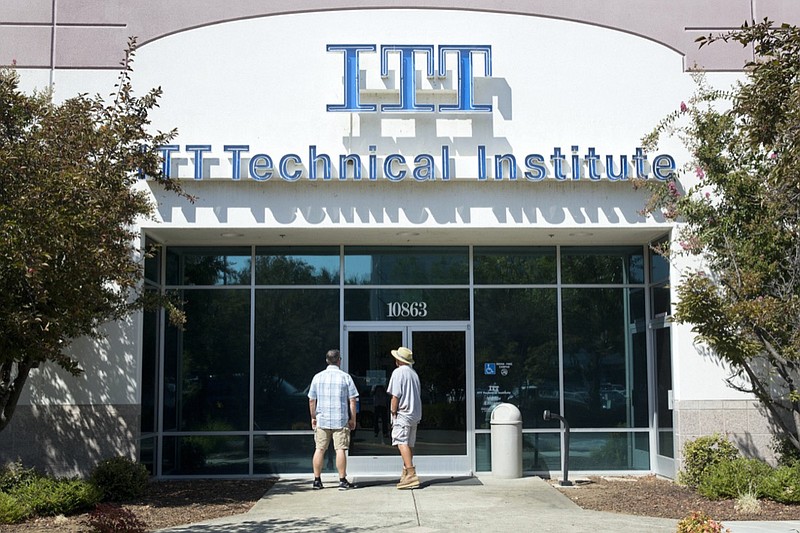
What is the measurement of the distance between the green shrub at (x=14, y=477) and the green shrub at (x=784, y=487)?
9058mm

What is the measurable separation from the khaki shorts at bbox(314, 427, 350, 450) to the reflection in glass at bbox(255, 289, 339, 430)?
193cm

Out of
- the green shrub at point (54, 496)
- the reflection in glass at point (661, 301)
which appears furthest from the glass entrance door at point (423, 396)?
the green shrub at point (54, 496)

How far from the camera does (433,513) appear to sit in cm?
1090

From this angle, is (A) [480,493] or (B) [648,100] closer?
(A) [480,493]

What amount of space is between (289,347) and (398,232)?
266 centimetres

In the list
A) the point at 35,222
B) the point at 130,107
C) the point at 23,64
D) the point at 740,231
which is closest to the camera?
the point at 35,222

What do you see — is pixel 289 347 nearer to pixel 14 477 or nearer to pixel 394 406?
pixel 394 406

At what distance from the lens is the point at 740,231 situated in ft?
41.8

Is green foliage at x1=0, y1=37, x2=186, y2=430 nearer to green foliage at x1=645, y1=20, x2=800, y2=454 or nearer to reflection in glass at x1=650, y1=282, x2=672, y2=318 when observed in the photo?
green foliage at x1=645, y1=20, x2=800, y2=454

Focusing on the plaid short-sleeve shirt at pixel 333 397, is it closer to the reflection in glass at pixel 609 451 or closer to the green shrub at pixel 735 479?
the reflection in glass at pixel 609 451

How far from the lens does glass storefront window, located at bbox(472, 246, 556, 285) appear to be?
50.5 feet

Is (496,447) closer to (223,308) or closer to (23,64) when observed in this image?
(223,308)

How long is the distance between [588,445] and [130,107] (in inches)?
341

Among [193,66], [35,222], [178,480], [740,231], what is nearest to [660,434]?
[740,231]
